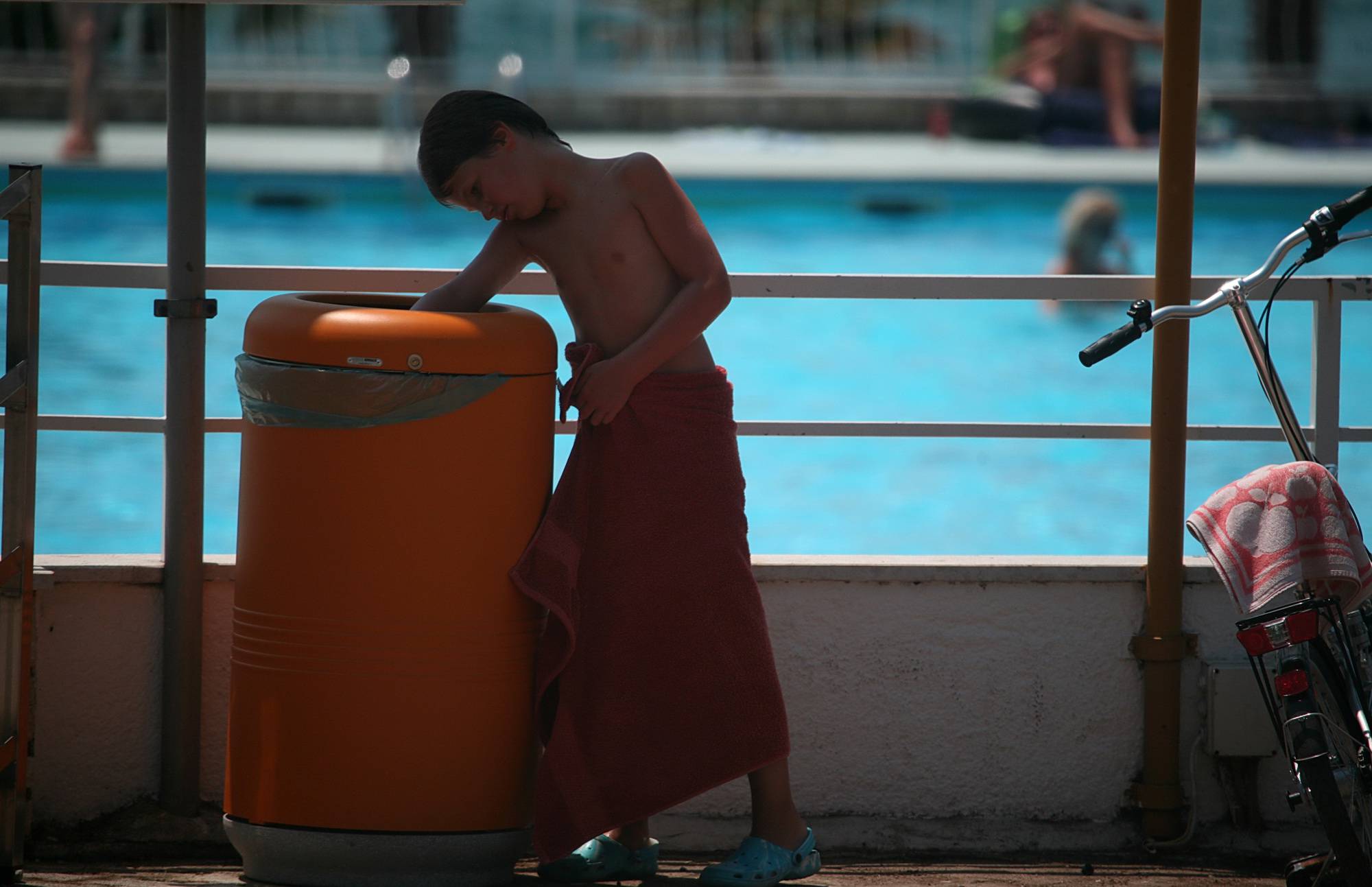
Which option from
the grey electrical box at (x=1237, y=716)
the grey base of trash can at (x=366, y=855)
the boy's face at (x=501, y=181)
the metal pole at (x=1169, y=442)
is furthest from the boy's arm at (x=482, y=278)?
the grey electrical box at (x=1237, y=716)

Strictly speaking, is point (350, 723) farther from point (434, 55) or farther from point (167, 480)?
point (434, 55)

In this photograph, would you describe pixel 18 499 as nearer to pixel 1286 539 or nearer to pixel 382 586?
pixel 382 586

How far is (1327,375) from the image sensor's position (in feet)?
9.57

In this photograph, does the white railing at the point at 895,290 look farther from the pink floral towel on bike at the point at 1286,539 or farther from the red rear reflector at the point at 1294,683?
the red rear reflector at the point at 1294,683

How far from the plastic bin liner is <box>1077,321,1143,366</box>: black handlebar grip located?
0.98 metres

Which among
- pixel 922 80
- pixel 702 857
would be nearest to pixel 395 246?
pixel 922 80

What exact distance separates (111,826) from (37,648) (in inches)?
15.4

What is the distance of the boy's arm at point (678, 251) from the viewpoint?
8.02ft

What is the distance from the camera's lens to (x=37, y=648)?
288 cm

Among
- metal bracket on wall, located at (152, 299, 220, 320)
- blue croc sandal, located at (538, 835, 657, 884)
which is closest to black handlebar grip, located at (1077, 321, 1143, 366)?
blue croc sandal, located at (538, 835, 657, 884)

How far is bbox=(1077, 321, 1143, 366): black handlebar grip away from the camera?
2.34 meters

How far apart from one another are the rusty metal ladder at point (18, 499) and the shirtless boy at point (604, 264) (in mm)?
679

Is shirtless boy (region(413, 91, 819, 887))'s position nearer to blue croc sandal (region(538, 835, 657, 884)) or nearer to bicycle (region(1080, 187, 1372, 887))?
blue croc sandal (region(538, 835, 657, 884))

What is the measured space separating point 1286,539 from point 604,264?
48.1 inches
